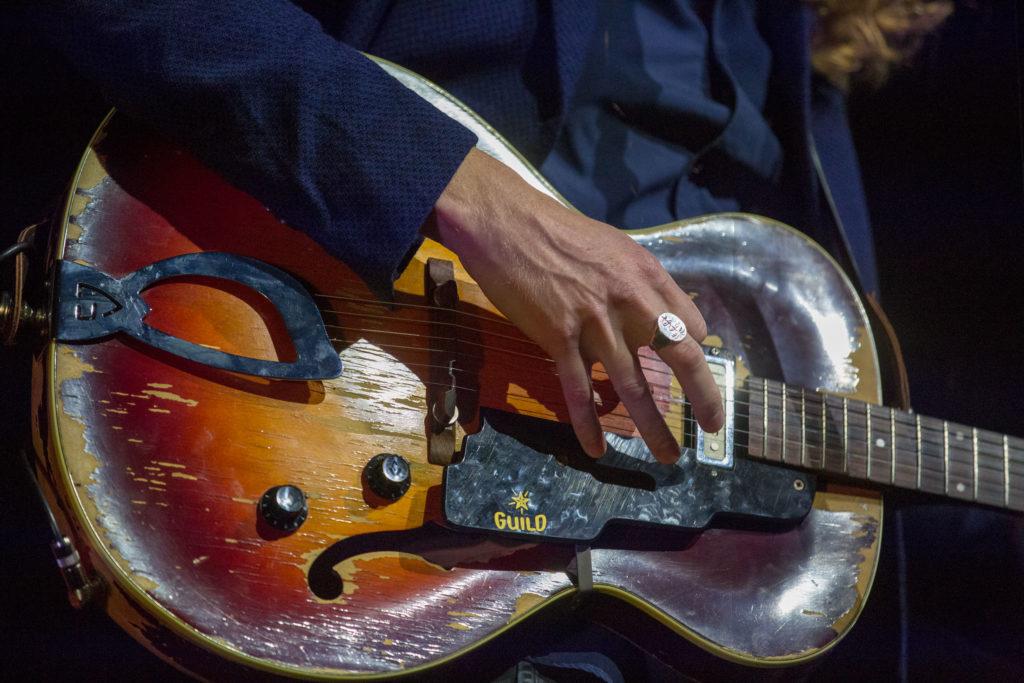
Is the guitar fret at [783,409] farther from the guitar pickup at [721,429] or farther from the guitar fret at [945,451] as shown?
the guitar fret at [945,451]

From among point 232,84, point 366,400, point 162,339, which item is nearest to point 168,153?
point 232,84

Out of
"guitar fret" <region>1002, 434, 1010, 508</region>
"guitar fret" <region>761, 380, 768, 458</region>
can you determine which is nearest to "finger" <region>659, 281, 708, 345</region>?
"guitar fret" <region>761, 380, 768, 458</region>

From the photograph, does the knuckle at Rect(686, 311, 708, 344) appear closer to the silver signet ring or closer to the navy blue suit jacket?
the silver signet ring

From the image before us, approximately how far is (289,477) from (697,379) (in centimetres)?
42

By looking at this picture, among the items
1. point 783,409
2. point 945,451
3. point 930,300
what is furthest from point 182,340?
point 930,300

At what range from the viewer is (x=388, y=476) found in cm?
80

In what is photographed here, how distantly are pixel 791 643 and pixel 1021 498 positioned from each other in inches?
20.5

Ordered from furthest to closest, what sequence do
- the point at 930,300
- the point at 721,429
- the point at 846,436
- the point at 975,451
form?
1. the point at 930,300
2. the point at 975,451
3. the point at 846,436
4. the point at 721,429

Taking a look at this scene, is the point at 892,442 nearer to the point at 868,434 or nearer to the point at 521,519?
the point at 868,434

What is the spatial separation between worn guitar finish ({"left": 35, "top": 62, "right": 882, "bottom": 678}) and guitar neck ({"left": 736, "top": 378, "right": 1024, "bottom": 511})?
133 millimetres

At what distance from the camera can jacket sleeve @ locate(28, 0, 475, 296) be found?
0.81 m

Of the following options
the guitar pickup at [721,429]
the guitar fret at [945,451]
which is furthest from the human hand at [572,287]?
the guitar fret at [945,451]

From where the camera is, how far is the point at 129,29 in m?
0.81

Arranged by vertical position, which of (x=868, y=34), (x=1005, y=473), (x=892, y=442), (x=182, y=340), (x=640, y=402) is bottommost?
(x=1005, y=473)
